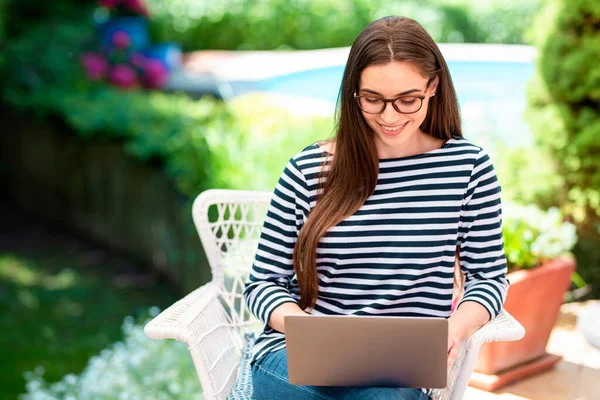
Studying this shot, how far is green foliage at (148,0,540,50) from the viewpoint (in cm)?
1173

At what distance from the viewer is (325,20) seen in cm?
1180

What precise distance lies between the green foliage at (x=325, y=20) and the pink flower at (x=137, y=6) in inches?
117

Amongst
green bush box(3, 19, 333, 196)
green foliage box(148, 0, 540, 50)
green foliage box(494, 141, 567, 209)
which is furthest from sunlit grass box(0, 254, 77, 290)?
green foliage box(148, 0, 540, 50)

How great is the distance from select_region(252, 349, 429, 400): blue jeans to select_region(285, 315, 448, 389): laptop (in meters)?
0.02

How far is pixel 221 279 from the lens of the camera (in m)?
2.26

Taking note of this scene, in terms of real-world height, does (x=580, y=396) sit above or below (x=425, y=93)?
below

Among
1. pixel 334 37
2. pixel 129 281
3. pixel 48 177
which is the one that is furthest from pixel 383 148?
pixel 334 37

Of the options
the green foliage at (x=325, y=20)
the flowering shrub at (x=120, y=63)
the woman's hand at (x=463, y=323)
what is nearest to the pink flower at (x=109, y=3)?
the flowering shrub at (x=120, y=63)

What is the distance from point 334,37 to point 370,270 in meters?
10.3

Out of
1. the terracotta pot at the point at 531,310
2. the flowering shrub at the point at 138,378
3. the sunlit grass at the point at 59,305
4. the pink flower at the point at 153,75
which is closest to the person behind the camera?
the terracotta pot at the point at 531,310

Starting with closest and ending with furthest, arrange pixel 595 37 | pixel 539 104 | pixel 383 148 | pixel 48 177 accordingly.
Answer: pixel 383 148
pixel 595 37
pixel 539 104
pixel 48 177

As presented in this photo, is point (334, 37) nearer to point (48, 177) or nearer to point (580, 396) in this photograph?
point (48, 177)

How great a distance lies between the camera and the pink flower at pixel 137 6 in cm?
829

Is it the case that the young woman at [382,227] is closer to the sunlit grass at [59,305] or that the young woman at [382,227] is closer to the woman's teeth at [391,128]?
the woman's teeth at [391,128]
